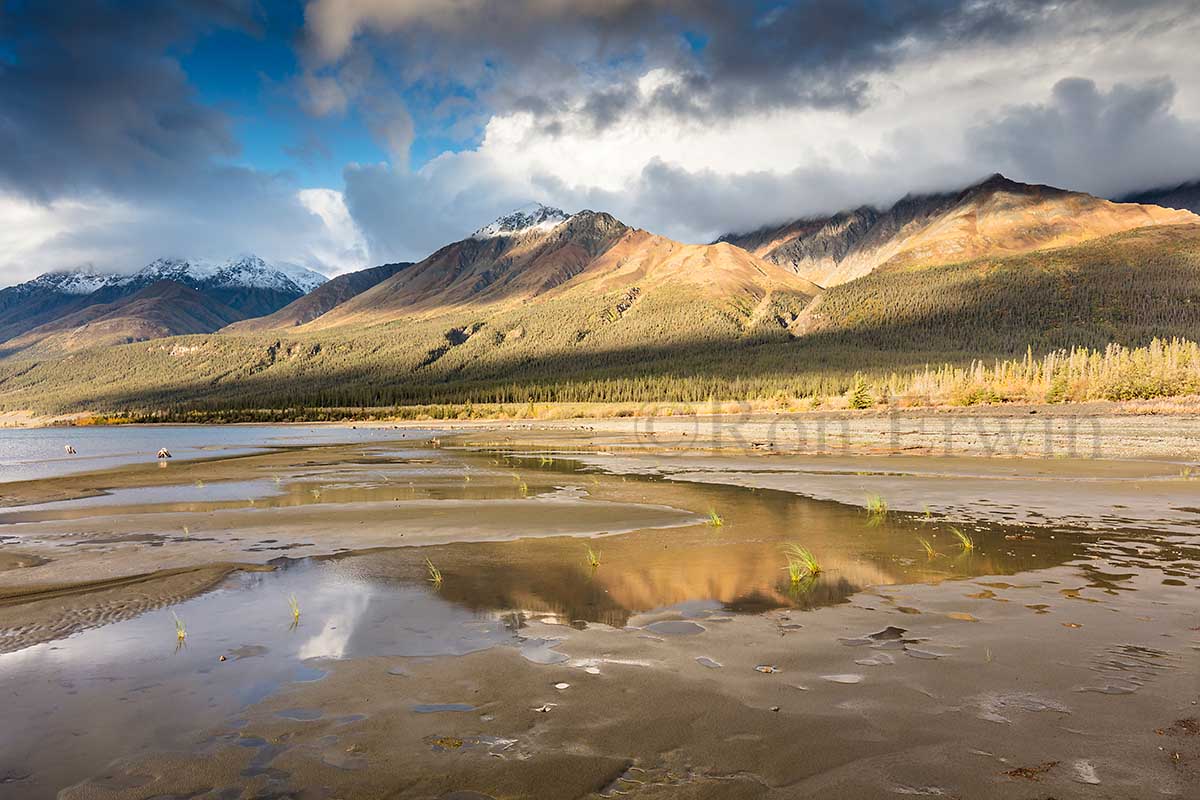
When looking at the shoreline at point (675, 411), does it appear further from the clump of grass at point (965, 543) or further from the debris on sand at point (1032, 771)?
the debris on sand at point (1032, 771)

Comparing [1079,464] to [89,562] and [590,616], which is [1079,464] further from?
[89,562]

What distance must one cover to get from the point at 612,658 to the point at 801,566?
5.99 m

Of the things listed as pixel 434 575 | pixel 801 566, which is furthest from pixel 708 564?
pixel 434 575

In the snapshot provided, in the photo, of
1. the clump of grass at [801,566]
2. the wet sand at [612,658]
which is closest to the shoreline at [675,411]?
the wet sand at [612,658]

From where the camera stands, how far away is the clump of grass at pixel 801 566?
12.4m

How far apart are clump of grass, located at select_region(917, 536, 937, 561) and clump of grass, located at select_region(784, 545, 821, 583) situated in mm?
2424

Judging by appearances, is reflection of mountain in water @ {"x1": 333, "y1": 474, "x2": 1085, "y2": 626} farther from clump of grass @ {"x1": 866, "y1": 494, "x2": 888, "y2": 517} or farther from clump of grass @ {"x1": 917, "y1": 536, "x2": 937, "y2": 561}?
clump of grass @ {"x1": 866, "y1": 494, "x2": 888, "y2": 517}

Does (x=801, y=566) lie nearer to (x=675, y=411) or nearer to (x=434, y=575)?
(x=434, y=575)

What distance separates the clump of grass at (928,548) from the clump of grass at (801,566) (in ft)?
7.95

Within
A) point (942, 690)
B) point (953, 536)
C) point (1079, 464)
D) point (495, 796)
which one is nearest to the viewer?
point (495, 796)

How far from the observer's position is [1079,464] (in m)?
35.0

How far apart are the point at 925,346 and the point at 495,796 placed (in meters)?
217

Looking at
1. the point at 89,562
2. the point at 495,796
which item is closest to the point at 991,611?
the point at 495,796

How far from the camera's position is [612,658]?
28.0 ft
